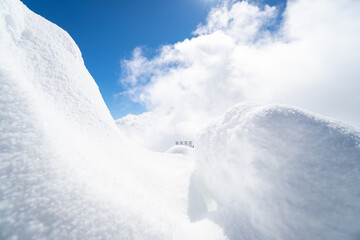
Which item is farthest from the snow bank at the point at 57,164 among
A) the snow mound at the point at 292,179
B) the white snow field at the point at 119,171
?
the snow mound at the point at 292,179

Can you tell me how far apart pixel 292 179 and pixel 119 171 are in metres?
2.55

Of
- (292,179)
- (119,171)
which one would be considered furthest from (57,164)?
(292,179)

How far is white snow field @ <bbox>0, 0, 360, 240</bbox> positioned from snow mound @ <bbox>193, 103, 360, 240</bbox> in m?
0.01

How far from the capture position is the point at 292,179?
2.17 metres

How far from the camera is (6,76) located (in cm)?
178

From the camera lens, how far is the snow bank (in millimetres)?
1245

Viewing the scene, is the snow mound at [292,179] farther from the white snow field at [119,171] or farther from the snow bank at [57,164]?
the snow bank at [57,164]

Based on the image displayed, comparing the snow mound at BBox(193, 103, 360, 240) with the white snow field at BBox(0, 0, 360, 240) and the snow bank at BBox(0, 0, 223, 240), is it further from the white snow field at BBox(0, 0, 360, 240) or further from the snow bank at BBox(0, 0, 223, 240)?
the snow bank at BBox(0, 0, 223, 240)

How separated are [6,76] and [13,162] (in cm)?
112

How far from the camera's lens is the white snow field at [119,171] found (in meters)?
1.34

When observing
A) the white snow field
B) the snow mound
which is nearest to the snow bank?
the white snow field

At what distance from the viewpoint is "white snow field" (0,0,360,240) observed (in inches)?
52.6

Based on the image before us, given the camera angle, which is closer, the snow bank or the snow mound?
the snow bank

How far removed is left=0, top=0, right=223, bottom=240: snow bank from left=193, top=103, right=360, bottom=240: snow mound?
67 centimetres
